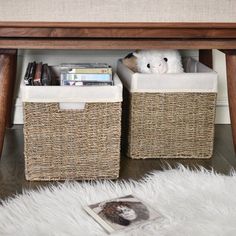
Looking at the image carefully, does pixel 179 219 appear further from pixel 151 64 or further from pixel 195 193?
pixel 151 64

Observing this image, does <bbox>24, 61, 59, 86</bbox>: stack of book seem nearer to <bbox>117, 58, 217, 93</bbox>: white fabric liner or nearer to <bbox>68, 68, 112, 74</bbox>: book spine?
<bbox>68, 68, 112, 74</bbox>: book spine

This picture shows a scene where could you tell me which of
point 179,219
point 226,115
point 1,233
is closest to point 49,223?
point 1,233

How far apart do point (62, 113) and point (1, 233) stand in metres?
0.36

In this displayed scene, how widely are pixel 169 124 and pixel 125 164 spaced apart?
171 mm

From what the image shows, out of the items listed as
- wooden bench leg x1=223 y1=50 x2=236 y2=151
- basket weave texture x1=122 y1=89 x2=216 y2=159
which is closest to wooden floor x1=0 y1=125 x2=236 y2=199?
basket weave texture x1=122 y1=89 x2=216 y2=159

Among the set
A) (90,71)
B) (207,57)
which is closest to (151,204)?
(90,71)

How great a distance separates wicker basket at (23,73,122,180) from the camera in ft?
3.79

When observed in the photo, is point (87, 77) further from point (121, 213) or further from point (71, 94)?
point (121, 213)

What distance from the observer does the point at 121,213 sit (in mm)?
1001

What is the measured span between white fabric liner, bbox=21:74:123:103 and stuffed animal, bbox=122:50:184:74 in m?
0.24

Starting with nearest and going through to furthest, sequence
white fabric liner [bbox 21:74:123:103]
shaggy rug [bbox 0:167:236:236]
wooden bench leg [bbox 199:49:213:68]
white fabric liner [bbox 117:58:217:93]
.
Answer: shaggy rug [bbox 0:167:236:236] → white fabric liner [bbox 21:74:123:103] → white fabric liner [bbox 117:58:217:93] → wooden bench leg [bbox 199:49:213:68]

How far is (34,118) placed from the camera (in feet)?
3.81

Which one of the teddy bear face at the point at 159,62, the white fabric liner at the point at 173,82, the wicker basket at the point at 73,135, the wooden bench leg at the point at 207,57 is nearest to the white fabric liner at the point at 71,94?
the wicker basket at the point at 73,135

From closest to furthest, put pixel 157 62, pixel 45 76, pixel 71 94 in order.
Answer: pixel 71 94 → pixel 45 76 → pixel 157 62
